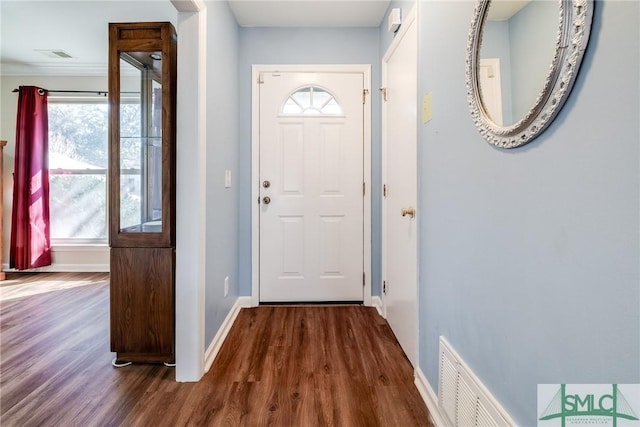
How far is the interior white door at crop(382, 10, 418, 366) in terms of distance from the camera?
1.75 metres

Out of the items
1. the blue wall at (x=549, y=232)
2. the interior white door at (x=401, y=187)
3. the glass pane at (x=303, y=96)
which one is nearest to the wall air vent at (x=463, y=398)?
the blue wall at (x=549, y=232)

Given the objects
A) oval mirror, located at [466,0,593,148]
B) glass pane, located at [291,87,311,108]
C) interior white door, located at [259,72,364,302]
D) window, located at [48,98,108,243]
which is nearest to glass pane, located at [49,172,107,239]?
window, located at [48,98,108,243]

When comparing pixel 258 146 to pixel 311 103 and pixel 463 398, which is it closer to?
pixel 311 103

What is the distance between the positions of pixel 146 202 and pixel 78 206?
2.88 m

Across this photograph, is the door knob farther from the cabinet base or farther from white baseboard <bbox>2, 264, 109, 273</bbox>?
white baseboard <bbox>2, 264, 109, 273</bbox>

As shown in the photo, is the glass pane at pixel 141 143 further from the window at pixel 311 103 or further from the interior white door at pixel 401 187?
the interior white door at pixel 401 187

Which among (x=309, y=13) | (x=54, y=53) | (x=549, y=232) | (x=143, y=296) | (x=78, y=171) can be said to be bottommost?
(x=143, y=296)

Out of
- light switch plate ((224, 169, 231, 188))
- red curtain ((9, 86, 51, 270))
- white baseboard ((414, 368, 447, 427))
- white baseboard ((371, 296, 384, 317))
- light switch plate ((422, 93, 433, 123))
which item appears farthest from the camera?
red curtain ((9, 86, 51, 270))

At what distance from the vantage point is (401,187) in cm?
201

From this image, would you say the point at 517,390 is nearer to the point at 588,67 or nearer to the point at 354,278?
the point at 588,67

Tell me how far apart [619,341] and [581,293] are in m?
0.10

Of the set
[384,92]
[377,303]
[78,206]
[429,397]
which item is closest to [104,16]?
[78,206]

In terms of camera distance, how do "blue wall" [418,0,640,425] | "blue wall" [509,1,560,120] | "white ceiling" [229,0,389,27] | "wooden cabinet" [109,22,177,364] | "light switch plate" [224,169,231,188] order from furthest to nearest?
"white ceiling" [229,0,389,27], "light switch plate" [224,169,231,188], "wooden cabinet" [109,22,177,364], "blue wall" [509,1,560,120], "blue wall" [418,0,640,425]

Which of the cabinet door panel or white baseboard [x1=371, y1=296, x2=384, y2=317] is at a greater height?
the cabinet door panel
